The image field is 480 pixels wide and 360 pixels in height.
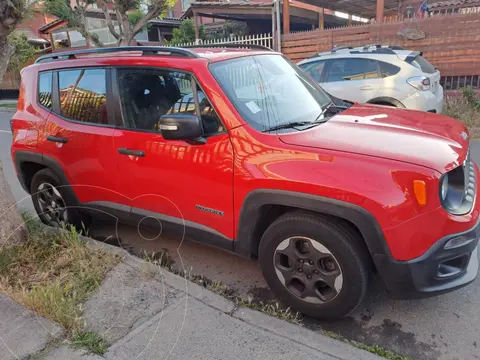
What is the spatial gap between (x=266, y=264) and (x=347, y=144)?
3.32 ft

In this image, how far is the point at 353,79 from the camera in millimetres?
7281

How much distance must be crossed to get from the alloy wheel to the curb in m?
0.27

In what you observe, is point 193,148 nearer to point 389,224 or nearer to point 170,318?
point 170,318

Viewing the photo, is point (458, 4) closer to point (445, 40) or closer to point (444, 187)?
point (445, 40)

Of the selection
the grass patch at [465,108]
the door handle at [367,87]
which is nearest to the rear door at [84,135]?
the door handle at [367,87]

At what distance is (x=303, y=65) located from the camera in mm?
7945

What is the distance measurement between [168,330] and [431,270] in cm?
166

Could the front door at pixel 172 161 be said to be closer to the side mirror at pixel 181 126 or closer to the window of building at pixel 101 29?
the side mirror at pixel 181 126

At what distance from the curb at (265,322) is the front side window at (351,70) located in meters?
5.76

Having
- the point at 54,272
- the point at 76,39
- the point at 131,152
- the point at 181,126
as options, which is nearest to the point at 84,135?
the point at 131,152

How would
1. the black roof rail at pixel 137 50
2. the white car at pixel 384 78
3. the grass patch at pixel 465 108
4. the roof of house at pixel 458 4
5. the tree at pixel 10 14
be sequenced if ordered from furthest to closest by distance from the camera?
the roof of house at pixel 458 4 < the grass patch at pixel 465 108 < the white car at pixel 384 78 < the black roof rail at pixel 137 50 < the tree at pixel 10 14

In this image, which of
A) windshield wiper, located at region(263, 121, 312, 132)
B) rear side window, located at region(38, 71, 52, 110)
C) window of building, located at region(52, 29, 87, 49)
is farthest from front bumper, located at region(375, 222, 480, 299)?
window of building, located at region(52, 29, 87, 49)

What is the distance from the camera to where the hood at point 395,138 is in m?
2.28

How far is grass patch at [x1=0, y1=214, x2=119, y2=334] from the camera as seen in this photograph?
2498 millimetres
